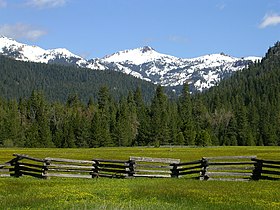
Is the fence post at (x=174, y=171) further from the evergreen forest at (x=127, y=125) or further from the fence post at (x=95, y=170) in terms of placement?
the evergreen forest at (x=127, y=125)

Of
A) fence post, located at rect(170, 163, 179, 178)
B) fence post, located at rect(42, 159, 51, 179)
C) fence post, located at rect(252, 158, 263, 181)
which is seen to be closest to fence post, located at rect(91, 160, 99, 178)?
fence post, located at rect(42, 159, 51, 179)

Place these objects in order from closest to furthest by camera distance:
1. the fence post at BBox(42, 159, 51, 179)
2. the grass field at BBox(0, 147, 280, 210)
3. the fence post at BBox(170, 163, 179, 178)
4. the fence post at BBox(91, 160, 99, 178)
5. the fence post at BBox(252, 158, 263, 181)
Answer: the grass field at BBox(0, 147, 280, 210) < the fence post at BBox(252, 158, 263, 181) < the fence post at BBox(42, 159, 51, 179) < the fence post at BBox(91, 160, 99, 178) < the fence post at BBox(170, 163, 179, 178)

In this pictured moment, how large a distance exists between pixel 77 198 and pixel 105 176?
17220 millimetres

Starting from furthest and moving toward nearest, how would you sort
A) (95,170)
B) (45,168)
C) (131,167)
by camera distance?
1. (95,170)
2. (131,167)
3. (45,168)

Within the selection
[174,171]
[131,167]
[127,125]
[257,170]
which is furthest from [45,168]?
[127,125]

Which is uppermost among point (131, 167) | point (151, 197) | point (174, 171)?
point (131, 167)

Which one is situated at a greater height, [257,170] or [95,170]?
[257,170]

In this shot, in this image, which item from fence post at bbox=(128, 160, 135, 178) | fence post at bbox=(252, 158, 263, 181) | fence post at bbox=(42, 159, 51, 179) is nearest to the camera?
fence post at bbox=(252, 158, 263, 181)

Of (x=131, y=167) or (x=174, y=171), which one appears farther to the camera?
(x=174, y=171)

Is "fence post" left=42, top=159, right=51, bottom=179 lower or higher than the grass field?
higher

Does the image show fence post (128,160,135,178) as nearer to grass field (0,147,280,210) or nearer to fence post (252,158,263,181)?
grass field (0,147,280,210)

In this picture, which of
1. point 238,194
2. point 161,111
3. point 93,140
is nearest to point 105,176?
point 238,194

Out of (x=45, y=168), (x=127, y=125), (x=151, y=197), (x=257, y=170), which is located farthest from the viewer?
(x=127, y=125)

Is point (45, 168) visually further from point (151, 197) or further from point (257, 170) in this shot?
point (257, 170)
